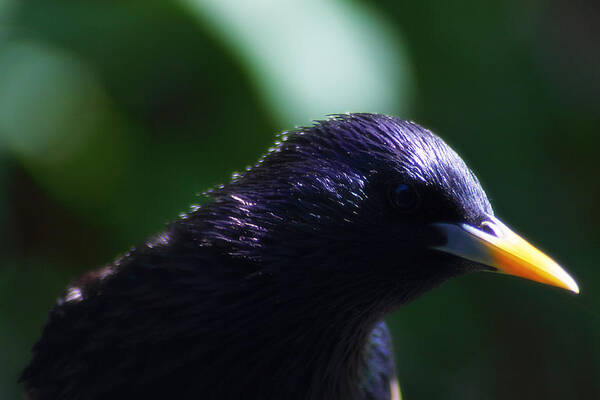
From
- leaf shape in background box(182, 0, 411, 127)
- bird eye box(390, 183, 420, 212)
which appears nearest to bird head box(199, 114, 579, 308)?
bird eye box(390, 183, 420, 212)

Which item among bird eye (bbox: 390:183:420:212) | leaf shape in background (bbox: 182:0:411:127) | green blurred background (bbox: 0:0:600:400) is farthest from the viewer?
green blurred background (bbox: 0:0:600:400)

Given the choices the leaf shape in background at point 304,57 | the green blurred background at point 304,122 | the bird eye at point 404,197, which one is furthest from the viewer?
the green blurred background at point 304,122

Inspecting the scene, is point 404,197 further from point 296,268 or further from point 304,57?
point 304,57

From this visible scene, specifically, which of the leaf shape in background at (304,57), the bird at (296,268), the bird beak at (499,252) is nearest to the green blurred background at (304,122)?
the leaf shape in background at (304,57)

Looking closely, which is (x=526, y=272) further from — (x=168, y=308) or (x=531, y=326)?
(x=531, y=326)

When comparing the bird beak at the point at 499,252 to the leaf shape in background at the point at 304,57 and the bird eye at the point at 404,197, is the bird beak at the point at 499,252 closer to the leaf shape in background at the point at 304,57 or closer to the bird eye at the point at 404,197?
the bird eye at the point at 404,197

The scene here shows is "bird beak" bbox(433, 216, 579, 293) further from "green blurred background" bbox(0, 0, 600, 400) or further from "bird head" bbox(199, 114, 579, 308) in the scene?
"green blurred background" bbox(0, 0, 600, 400)
